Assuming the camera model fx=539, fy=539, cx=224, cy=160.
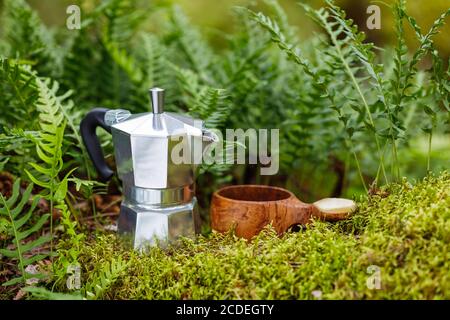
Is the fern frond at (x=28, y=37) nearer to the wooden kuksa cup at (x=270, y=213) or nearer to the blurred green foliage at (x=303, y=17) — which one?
the wooden kuksa cup at (x=270, y=213)

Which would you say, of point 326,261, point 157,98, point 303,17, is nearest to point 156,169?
point 157,98

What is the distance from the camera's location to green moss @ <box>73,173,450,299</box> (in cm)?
86

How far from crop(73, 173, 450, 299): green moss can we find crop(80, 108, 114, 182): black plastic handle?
0.63 feet

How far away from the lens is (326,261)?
3.02 feet

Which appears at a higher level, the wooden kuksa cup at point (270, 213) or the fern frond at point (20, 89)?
the fern frond at point (20, 89)

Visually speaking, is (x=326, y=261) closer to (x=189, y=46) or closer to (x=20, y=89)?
(x=20, y=89)

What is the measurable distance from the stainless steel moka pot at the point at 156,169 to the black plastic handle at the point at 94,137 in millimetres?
34

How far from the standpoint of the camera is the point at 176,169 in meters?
1.07

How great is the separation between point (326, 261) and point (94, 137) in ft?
1.92

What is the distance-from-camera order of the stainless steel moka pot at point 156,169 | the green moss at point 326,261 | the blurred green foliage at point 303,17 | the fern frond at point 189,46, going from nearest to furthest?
the green moss at point 326,261 → the stainless steel moka pot at point 156,169 → the fern frond at point 189,46 → the blurred green foliage at point 303,17

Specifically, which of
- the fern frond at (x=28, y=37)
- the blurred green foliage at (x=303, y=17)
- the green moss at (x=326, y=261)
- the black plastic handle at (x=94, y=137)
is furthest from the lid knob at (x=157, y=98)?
the blurred green foliage at (x=303, y=17)

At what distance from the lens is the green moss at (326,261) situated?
0.86 m

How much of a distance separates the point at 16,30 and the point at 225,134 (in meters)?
0.77
